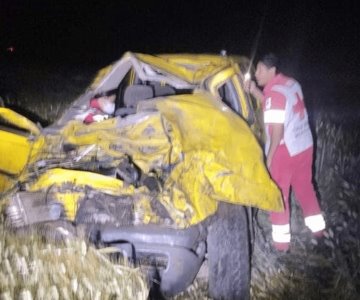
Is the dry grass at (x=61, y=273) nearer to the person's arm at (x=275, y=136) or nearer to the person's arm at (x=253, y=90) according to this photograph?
the person's arm at (x=275, y=136)

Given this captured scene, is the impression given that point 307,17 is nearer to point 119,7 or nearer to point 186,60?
point 119,7

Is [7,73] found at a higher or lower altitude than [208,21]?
lower

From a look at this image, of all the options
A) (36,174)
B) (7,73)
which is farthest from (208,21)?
(36,174)

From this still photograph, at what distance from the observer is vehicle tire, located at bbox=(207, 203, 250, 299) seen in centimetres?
372

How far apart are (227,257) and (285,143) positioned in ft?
5.86

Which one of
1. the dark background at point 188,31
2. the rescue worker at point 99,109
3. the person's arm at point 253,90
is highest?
the dark background at point 188,31

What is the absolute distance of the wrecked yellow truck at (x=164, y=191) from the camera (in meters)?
3.62

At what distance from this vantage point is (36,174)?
3.94 metres

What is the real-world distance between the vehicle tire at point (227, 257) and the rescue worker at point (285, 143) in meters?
1.35

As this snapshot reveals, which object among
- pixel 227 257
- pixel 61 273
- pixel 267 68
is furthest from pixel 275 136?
pixel 61 273

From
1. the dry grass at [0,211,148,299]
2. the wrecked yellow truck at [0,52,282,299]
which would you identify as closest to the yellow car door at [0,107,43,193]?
the wrecked yellow truck at [0,52,282,299]

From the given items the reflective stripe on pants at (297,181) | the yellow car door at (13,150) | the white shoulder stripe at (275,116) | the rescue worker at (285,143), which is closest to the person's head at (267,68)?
the rescue worker at (285,143)

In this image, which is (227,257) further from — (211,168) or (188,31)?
(188,31)

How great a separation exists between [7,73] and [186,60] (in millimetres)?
11801
